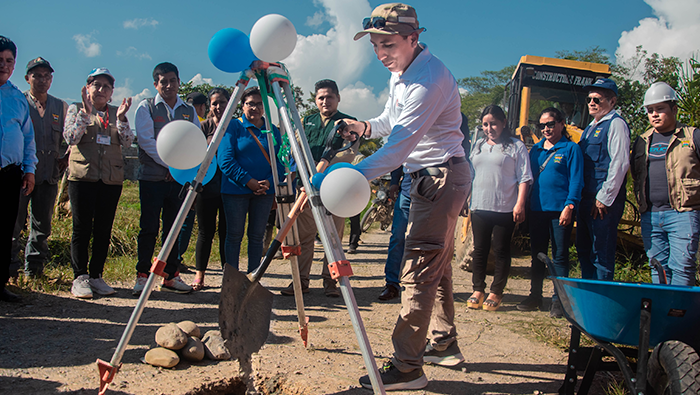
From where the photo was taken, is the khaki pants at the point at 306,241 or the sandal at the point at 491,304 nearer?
the sandal at the point at 491,304

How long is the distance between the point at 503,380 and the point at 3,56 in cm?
413

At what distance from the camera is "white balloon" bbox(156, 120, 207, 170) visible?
205 cm

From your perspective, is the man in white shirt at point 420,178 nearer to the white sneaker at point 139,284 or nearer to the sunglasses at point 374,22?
the sunglasses at point 374,22

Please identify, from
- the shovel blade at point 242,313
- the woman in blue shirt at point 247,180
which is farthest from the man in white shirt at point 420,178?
the woman in blue shirt at point 247,180

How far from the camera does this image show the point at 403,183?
4.16 m

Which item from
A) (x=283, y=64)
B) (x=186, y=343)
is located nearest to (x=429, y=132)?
(x=283, y=64)

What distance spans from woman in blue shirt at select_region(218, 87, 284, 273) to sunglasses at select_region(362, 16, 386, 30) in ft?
6.12

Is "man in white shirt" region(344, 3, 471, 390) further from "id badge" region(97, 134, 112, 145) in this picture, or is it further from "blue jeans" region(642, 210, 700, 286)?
"id badge" region(97, 134, 112, 145)

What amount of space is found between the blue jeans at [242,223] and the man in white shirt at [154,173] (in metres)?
0.52

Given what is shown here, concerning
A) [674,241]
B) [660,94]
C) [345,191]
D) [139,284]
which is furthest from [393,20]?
[139,284]

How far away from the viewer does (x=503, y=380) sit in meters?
2.62

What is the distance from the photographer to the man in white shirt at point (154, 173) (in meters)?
4.01

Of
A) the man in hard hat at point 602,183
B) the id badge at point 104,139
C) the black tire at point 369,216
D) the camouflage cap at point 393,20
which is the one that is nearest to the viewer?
the camouflage cap at point 393,20

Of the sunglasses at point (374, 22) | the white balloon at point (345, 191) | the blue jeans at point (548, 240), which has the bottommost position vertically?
the blue jeans at point (548, 240)
